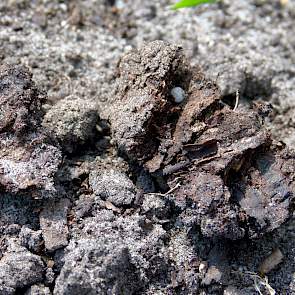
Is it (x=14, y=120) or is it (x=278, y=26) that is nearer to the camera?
(x=14, y=120)

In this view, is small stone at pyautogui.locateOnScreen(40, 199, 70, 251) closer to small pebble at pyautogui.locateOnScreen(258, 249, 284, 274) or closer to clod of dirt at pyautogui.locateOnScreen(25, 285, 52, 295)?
clod of dirt at pyautogui.locateOnScreen(25, 285, 52, 295)

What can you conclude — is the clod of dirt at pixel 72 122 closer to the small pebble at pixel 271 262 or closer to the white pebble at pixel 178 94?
the white pebble at pixel 178 94

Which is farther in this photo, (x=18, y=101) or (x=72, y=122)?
(x=72, y=122)

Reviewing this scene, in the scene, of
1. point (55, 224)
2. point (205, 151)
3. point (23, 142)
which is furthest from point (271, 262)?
point (23, 142)

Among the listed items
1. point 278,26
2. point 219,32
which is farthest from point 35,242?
point 278,26

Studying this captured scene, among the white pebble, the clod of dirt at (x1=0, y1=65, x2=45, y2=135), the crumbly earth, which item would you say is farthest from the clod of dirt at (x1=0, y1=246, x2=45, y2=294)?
the white pebble

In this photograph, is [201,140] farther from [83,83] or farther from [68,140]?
[83,83]

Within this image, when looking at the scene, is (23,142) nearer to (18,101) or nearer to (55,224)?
(18,101)

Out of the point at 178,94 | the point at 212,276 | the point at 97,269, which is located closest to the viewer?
the point at 97,269
